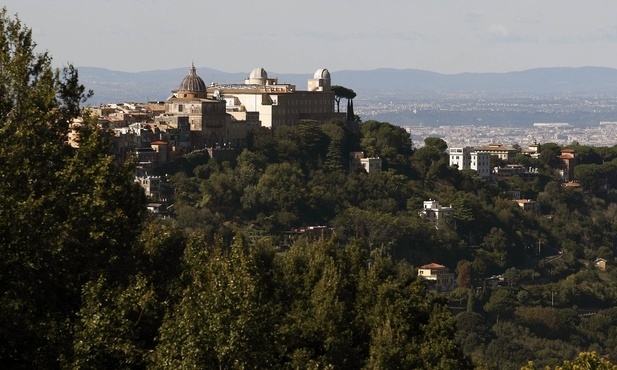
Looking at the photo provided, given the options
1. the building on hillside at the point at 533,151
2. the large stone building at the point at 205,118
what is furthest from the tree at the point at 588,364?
the building on hillside at the point at 533,151

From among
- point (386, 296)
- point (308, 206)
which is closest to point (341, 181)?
point (308, 206)

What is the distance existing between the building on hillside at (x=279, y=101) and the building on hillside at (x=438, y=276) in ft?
29.9

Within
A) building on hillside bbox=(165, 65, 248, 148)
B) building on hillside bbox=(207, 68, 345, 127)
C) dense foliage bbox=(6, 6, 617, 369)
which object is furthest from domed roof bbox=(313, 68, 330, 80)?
dense foliage bbox=(6, 6, 617, 369)

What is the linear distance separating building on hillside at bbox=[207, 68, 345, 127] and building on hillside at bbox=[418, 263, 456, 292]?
9.10 meters

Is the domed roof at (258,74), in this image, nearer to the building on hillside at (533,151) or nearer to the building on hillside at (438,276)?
the building on hillside at (438,276)

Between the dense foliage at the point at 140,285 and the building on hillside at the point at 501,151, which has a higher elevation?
the dense foliage at the point at 140,285

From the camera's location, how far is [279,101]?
205 feet

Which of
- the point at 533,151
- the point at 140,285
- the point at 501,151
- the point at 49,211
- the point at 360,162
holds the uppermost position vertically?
the point at 49,211

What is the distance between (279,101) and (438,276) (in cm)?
1025

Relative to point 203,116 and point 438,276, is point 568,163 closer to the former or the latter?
point 438,276

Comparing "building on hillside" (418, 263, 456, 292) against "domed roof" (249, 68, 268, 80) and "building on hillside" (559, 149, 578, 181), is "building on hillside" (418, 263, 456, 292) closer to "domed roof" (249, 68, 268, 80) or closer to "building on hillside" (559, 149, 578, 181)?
"domed roof" (249, 68, 268, 80)

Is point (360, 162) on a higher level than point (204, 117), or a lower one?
lower

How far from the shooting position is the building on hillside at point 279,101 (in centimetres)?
6234

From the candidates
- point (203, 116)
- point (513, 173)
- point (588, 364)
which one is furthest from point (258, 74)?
point (588, 364)
